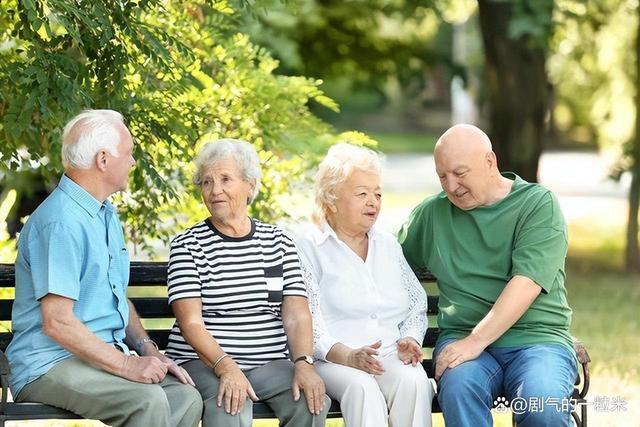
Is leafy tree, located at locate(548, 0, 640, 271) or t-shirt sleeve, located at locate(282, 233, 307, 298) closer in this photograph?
t-shirt sleeve, located at locate(282, 233, 307, 298)

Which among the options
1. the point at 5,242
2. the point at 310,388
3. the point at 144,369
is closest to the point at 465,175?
A: the point at 310,388

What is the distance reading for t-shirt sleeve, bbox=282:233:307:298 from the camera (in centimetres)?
495

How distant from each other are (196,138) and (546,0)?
515 centimetres

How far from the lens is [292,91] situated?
6.71 m

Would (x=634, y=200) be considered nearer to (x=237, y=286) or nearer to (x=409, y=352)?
(x=409, y=352)

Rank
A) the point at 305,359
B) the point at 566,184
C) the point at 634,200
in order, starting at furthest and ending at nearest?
the point at 566,184
the point at 634,200
the point at 305,359

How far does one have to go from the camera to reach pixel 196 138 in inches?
233

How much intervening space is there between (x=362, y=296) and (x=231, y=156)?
77 centimetres

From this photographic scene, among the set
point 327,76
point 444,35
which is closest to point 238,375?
point 327,76

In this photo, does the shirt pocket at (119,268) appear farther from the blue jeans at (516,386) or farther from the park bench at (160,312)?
the blue jeans at (516,386)

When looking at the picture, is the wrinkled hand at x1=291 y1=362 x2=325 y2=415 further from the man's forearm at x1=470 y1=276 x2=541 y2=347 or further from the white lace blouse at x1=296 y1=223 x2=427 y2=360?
the man's forearm at x1=470 y1=276 x2=541 y2=347

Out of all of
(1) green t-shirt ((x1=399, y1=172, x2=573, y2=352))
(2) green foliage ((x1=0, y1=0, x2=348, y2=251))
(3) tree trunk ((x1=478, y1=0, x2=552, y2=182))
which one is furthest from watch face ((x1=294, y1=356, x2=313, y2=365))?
(3) tree trunk ((x1=478, y1=0, x2=552, y2=182))

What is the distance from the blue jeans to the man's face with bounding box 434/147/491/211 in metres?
0.62

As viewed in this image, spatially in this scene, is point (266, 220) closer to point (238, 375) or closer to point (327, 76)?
point (238, 375)
